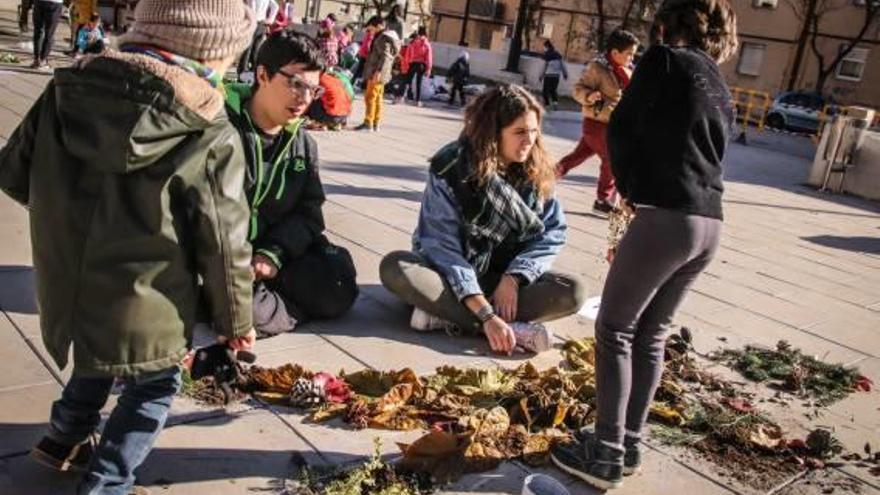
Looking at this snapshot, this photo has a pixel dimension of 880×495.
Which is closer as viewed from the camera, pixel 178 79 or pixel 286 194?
pixel 178 79

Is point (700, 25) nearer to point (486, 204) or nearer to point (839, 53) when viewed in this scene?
point (486, 204)

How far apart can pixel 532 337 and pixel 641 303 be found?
55.8 inches

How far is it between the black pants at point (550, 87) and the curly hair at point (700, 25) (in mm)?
17955

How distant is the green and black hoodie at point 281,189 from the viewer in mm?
3635

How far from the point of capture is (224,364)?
100 inches

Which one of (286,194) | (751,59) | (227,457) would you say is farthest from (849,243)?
(751,59)

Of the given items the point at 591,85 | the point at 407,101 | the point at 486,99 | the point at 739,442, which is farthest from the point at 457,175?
the point at 407,101

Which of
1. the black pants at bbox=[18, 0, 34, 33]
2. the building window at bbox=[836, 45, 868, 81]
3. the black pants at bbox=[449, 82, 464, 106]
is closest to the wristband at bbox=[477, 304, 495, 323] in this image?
the black pants at bbox=[449, 82, 464, 106]

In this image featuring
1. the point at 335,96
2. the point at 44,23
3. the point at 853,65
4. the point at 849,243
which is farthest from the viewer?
the point at 853,65

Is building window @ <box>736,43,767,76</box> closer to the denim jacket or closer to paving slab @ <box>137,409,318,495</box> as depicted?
the denim jacket

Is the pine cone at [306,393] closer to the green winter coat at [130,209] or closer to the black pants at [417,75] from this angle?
the green winter coat at [130,209]

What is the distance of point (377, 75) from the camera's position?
11.5 meters

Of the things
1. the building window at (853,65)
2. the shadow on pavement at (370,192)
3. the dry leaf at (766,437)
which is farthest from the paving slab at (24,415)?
the building window at (853,65)

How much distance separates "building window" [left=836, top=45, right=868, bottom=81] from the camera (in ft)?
115
